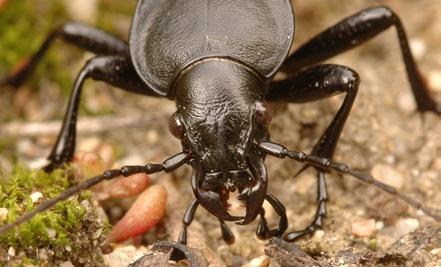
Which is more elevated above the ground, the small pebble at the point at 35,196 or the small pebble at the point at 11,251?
the small pebble at the point at 11,251

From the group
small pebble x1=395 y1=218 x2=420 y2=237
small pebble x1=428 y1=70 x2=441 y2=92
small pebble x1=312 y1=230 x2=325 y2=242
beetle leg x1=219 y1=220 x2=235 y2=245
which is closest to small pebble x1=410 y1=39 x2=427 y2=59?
small pebble x1=428 y1=70 x2=441 y2=92

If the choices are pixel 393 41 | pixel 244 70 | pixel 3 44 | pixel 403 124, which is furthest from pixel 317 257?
pixel 3 44

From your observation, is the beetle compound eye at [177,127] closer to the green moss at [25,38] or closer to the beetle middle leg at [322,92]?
the beetle middle leg at [322,92]

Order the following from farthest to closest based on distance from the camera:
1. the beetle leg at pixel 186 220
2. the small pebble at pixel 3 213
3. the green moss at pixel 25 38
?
the green moss at pixel 25 38
the beetle leg at pixel 186 220
the small pebble at pixel 3 213

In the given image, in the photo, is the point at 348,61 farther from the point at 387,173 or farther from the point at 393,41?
the point at 387,173

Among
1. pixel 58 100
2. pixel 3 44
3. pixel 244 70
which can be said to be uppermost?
pixel 244 70

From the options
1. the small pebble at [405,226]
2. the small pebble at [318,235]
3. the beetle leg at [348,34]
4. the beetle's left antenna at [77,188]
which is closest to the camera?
the beetle's left antenna at [77,188]

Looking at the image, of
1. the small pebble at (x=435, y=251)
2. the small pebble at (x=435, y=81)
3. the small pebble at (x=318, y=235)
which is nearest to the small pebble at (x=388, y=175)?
the small pebble at (x=318, y=235)
